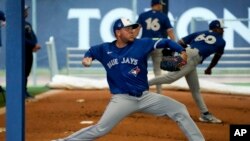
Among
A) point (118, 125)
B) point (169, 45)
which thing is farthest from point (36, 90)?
point (169, 45)

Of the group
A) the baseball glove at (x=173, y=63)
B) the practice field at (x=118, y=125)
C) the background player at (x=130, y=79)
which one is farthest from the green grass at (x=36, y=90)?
the background player at (x=130, y=79)

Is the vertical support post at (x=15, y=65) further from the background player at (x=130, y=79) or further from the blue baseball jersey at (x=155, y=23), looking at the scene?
the blue baseball jersey at (x=155, y=23)

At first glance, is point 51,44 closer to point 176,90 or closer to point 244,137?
point 176,90

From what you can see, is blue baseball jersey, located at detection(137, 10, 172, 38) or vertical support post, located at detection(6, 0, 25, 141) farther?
blue baseball jersey, located at detection(137, 10, 172, 38)

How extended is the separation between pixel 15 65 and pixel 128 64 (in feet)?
4.18

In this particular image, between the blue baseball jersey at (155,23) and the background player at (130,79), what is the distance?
16.2 ft

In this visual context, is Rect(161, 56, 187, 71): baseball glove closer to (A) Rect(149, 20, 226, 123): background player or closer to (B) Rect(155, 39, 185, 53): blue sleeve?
(B) Rect(155, 39, 185, 53): blue sleeve

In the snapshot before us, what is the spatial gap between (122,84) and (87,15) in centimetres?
1376

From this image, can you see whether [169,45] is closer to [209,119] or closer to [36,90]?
[209,119]

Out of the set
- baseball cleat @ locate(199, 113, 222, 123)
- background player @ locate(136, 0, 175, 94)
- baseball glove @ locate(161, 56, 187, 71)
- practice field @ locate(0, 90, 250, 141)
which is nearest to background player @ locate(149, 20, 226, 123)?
baseball cleat @ locate(199, 113, 222, 123)

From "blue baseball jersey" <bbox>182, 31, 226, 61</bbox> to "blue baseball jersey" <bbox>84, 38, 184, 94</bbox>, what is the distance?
3046 millimetres

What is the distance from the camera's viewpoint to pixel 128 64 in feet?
22.7

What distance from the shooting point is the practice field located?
9008mm

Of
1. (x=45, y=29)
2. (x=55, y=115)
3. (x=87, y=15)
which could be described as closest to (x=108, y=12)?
(x=87, y=15)
